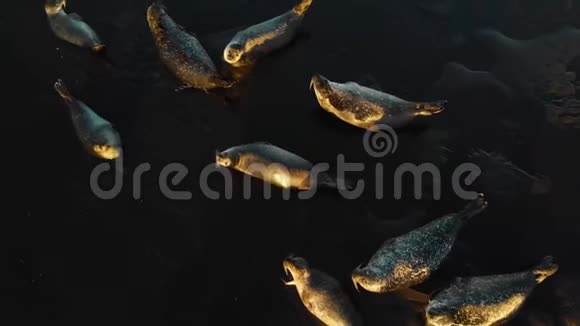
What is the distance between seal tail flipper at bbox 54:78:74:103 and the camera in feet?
17.4

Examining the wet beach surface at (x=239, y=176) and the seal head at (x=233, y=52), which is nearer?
the wet beach surface at (x=239, y=176)

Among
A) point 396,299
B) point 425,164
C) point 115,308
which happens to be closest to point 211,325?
point 115,308

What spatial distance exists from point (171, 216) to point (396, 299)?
2.19 meters

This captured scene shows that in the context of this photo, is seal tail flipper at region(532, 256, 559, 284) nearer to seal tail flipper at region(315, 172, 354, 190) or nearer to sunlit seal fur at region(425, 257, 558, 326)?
sunlit seal fur at region(425, 257, 558, 326)

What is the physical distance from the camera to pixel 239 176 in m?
5.07

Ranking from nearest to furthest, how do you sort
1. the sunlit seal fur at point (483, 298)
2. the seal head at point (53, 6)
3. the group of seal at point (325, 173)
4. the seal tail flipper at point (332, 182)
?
the sunlit seal fur at point (483, 298), the group of seal at point (325, 173), the seal tail flipper at point (332, 182), the seal head at point (53, 6)

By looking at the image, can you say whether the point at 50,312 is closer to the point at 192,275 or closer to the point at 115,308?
the point at 115,308

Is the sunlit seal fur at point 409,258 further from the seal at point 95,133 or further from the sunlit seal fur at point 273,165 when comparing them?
the seal at point 95,133

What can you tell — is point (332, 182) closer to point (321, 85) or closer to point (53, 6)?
point (321, 85)

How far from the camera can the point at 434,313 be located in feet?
13.4
